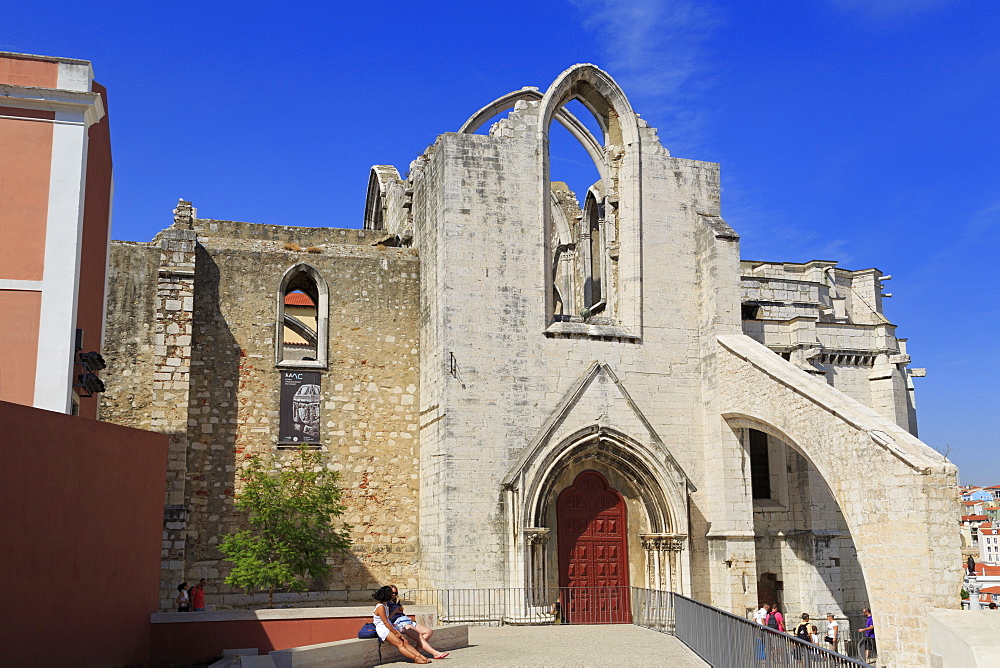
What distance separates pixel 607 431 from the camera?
1789 cm

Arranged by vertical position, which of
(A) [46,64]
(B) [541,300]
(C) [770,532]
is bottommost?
(C) [770,532]

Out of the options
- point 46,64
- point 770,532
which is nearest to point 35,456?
point 46,64

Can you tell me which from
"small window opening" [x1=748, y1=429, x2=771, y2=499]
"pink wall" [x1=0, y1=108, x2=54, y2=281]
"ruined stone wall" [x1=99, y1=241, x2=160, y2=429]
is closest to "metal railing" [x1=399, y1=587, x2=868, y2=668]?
→ "small window opening" [x1=748, y1=429, x2=771, y2=499]

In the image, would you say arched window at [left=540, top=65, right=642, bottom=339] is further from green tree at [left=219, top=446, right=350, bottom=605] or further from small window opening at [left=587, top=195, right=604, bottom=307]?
green tree at [left=219, top=446, right=350, bottom=605]

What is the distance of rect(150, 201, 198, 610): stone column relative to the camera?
1656cm

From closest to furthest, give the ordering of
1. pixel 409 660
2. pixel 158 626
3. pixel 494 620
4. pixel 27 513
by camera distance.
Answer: pixel 27 513, pixel 409 660, pixel 158 626, pixel 494 620

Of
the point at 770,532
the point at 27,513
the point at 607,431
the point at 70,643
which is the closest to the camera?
the point at 27,513

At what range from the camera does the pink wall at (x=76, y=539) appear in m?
9.02

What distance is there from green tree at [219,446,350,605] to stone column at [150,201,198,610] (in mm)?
1014

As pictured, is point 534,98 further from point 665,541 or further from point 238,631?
point 238,631

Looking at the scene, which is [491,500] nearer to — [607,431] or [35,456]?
[607,431]

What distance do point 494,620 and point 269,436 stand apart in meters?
5.64

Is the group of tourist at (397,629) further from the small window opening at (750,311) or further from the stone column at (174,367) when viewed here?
the small window opening at (750,311)

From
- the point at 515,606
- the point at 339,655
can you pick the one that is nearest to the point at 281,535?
the point at 515,606
